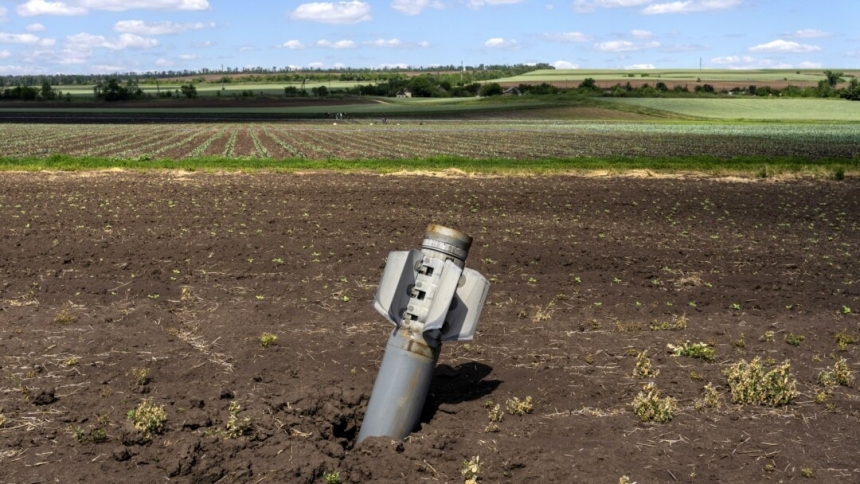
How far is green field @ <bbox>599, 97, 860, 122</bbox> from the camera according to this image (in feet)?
307

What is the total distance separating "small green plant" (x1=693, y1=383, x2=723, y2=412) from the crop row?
1265 inches

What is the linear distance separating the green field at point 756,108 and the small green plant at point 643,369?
89374 mm

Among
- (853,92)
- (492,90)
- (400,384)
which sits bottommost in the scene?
(400,384)

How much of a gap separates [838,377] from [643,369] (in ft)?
5.90

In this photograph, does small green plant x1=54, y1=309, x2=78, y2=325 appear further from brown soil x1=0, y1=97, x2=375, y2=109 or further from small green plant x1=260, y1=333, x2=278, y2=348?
brown soil x1=0, y1=97, x2=375, y2=109

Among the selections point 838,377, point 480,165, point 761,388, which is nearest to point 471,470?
point 761,388

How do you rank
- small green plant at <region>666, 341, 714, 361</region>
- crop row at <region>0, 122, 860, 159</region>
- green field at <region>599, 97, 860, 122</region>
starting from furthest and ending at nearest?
green field at <region>599, 97, 860, 122</region> < crop row at <region>0, 122, 860, 159</region> < small green plant at <region>666, 341, 714, 361</region>

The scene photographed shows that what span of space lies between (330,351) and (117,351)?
206 cm

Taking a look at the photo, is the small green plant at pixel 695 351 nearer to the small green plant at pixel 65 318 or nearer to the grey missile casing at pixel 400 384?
the grey missile casing at pixel 400 384

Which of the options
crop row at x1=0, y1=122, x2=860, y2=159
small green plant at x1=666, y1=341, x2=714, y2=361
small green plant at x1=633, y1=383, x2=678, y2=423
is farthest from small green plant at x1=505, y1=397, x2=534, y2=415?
crop row at x1=0, y1=122, x2=860, y2=159

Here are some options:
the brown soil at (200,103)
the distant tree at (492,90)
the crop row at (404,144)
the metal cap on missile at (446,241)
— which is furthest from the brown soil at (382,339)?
the distant tree at (492,90)

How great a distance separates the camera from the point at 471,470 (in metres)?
5.60

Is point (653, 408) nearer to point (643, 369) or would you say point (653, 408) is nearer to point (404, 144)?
point (643, 369)

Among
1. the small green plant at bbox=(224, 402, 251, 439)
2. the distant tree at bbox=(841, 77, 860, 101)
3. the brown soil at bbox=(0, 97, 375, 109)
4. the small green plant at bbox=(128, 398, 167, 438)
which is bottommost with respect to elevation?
the small green plant at bbox=(224, 402, 251, 439)
